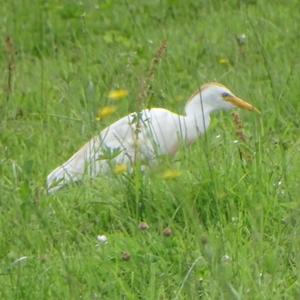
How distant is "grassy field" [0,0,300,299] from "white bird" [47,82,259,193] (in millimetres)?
95

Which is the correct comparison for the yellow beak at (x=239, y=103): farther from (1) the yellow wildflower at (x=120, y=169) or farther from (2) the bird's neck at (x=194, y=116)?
(1) the yellow wildflower at (x=120, y=169)

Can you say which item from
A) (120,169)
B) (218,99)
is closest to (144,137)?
(218,99)

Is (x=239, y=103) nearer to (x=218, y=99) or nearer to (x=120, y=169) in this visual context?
(x=218, y=99)

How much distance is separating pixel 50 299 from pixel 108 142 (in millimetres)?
1955

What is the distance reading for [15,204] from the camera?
5.47m

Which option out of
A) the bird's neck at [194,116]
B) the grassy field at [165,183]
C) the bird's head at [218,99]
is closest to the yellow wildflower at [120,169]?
the grassy field at [165,183]

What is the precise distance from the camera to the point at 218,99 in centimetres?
680

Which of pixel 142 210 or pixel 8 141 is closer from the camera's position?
pixel 142 210

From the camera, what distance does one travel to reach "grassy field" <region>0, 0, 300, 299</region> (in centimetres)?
460

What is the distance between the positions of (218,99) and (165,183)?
1553 mm

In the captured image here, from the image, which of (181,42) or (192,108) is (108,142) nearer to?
(192,108)

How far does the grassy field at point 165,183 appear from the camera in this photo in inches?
181

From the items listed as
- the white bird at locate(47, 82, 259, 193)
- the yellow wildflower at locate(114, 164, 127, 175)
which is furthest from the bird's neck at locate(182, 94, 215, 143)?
the yellow wildflower at locate(114, 164, 127, 175)

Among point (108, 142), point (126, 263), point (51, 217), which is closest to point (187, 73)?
point (108, 142)
